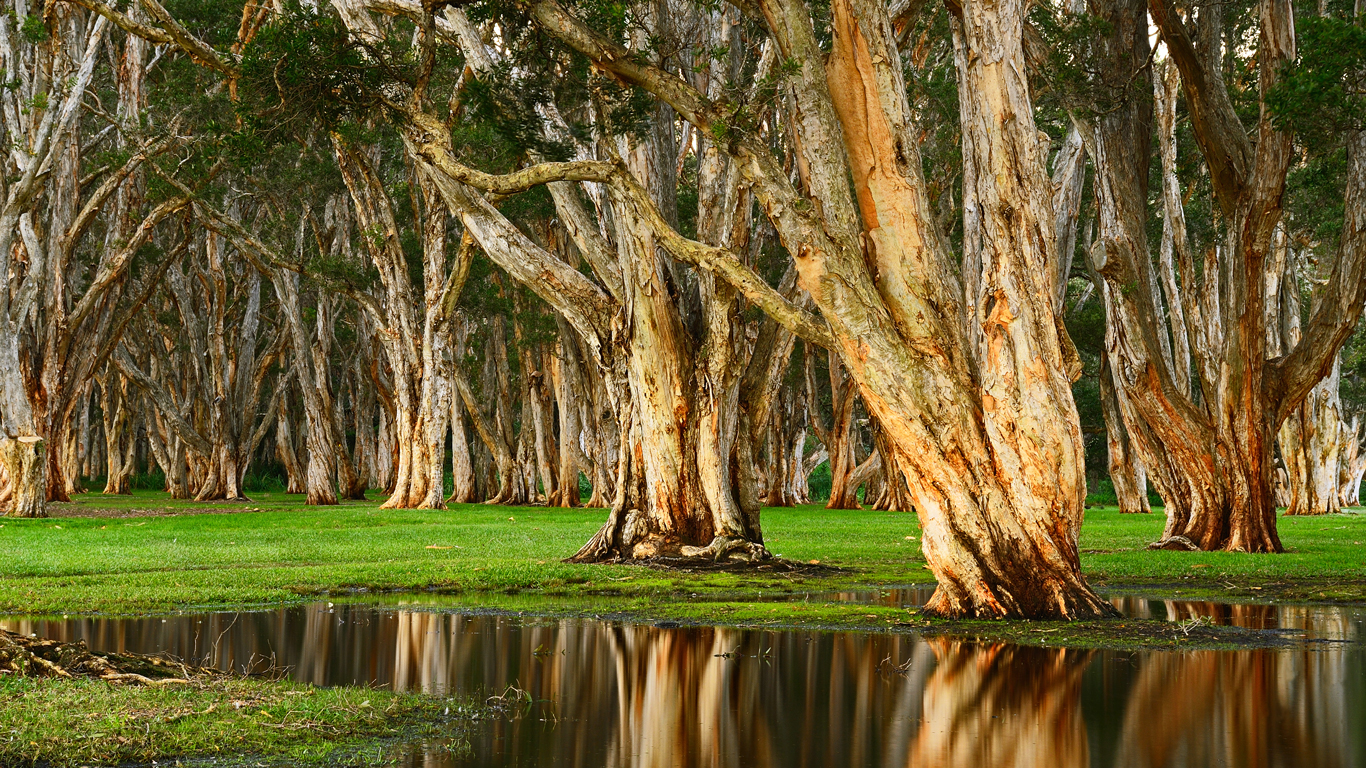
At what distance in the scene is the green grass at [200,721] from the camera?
429 cm

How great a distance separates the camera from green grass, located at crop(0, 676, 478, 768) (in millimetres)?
4285

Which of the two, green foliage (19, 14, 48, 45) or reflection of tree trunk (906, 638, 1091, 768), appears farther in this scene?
green foliage (19, 14, 48, 45)

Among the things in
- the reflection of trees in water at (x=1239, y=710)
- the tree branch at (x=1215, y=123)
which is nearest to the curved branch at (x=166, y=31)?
the tree branch at (x=1215, y=123)

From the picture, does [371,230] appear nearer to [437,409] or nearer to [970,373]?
[437,409]

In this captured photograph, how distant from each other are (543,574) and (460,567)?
1.06 meters

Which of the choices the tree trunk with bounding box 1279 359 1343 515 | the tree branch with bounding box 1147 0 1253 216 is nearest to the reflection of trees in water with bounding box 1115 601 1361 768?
the tree branch with bounding box 1147 0 1253 216

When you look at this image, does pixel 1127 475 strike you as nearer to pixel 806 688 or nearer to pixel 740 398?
pixel 740 398

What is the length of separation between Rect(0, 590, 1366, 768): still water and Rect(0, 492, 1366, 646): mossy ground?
88cm

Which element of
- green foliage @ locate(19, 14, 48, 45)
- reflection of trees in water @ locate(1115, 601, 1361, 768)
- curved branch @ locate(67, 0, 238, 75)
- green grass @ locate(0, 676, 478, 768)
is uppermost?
green foliage @ locate(19, 14, 48, 45)

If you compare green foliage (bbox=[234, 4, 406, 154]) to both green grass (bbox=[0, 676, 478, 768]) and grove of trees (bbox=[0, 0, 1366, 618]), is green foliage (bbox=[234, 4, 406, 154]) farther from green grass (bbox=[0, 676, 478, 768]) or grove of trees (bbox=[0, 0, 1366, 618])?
green grass (bbox=[0, 676, 478, 768])

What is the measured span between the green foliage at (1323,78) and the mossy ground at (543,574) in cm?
Answer: 526

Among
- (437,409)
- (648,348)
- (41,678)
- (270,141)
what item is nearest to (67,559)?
(270,141)

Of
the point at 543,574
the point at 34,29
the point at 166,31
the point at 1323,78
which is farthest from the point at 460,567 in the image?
the point at 34,29

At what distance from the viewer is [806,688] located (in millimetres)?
6188
